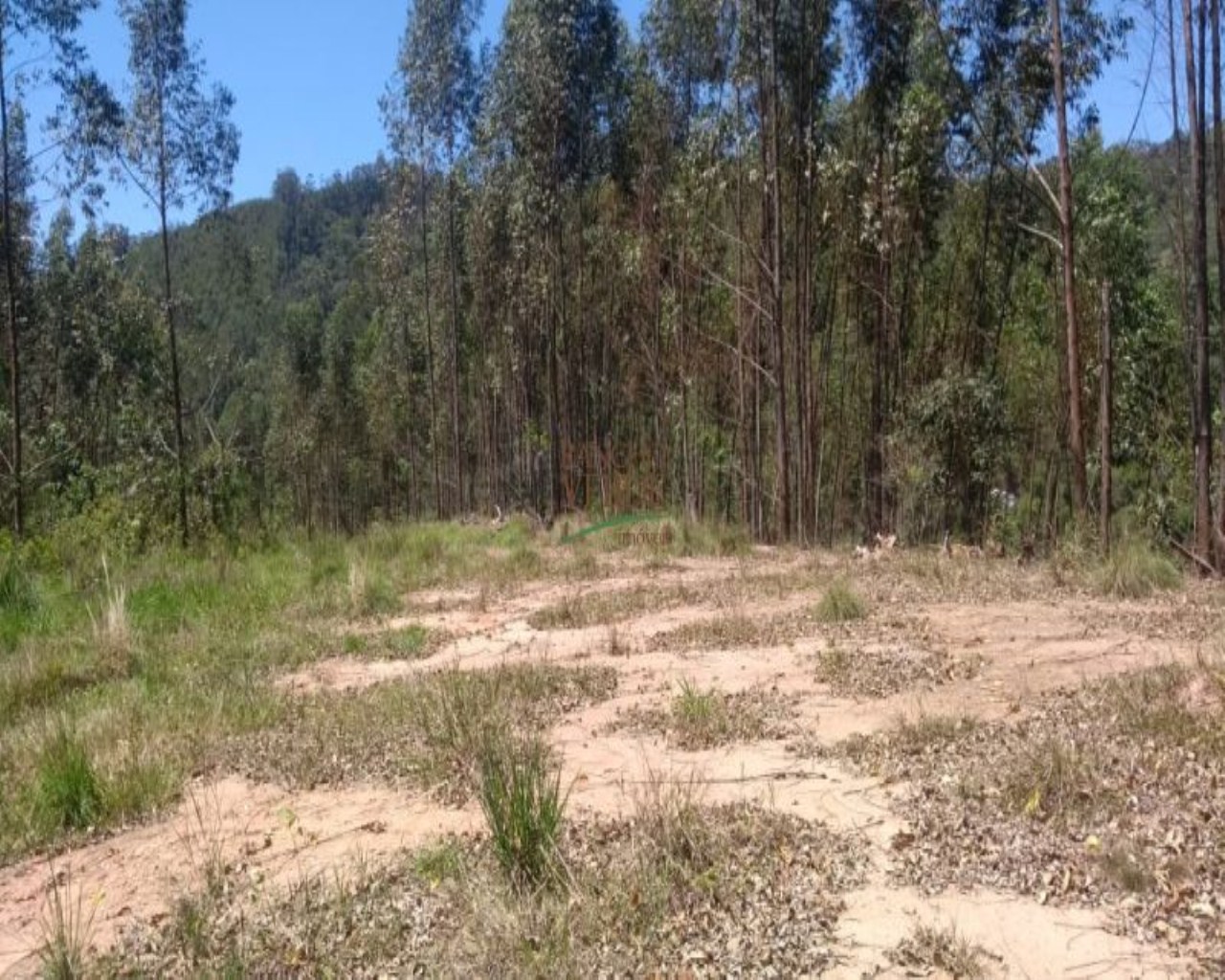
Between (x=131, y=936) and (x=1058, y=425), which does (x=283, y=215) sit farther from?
(x=131, y=936)

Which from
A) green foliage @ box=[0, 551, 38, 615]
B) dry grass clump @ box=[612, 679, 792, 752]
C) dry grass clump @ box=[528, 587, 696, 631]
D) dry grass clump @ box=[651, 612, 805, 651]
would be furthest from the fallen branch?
green foliage @ box=[0, 551, 38, 615]

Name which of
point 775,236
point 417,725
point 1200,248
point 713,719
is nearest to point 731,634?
point 713,719

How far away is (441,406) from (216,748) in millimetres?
34964

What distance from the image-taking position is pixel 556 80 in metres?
20.7

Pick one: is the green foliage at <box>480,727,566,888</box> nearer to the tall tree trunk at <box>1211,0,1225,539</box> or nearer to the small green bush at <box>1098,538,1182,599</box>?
the small green bush at <box>1098,538,1182,599</box>

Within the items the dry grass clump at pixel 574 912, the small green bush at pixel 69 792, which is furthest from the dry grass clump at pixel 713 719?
the small green bush at pixel 69 792

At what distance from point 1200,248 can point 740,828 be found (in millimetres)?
8855

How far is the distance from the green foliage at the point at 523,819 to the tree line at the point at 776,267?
771 centimetres

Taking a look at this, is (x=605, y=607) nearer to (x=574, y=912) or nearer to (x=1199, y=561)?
(x=1199, y=561)

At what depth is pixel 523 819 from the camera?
3.26 m

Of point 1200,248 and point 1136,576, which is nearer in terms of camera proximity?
point 1136,576

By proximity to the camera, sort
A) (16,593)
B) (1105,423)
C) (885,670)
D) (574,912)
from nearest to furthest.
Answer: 1. (574,912)
2. (885,670)
3. (1105,423)
4. (16,593)

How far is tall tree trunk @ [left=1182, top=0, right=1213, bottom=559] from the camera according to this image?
9508mm

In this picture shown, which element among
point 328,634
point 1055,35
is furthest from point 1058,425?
point 328,634
